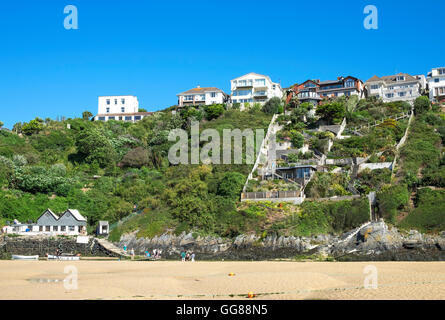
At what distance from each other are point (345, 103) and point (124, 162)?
3404 cm

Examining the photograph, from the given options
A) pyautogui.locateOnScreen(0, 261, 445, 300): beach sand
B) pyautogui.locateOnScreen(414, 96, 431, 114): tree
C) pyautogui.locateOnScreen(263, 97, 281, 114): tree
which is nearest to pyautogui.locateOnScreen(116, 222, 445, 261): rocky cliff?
pyautogui.locateOnScreen(0, 261, 445, 300): beach sand

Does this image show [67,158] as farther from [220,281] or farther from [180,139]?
[220,281]

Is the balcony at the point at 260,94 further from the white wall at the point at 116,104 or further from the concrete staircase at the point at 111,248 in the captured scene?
the concrete staircase at the point at 111,248

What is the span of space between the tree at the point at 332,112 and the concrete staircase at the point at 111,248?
33.7 metres

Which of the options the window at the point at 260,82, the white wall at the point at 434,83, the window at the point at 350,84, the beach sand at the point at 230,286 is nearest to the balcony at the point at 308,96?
the window at the point at 350,84

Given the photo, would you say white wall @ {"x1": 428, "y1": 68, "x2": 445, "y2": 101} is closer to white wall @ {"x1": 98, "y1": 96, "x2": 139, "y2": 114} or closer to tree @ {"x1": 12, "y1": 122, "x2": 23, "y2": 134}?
white wall @ {"x1": 98, "y1": 96, "x2": 139, "y2": 114}

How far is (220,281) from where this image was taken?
1817cm

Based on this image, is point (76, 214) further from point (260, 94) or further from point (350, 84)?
point (350, 84)

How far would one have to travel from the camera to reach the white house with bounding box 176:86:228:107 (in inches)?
3002

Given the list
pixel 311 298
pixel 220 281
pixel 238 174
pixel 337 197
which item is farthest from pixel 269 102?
pixel 311 298

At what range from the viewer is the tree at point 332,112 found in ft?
188

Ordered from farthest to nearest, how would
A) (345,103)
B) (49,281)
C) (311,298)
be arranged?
(345,103)
(49,281)
(311,298)

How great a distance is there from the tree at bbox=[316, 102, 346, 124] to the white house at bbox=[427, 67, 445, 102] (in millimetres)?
19113
